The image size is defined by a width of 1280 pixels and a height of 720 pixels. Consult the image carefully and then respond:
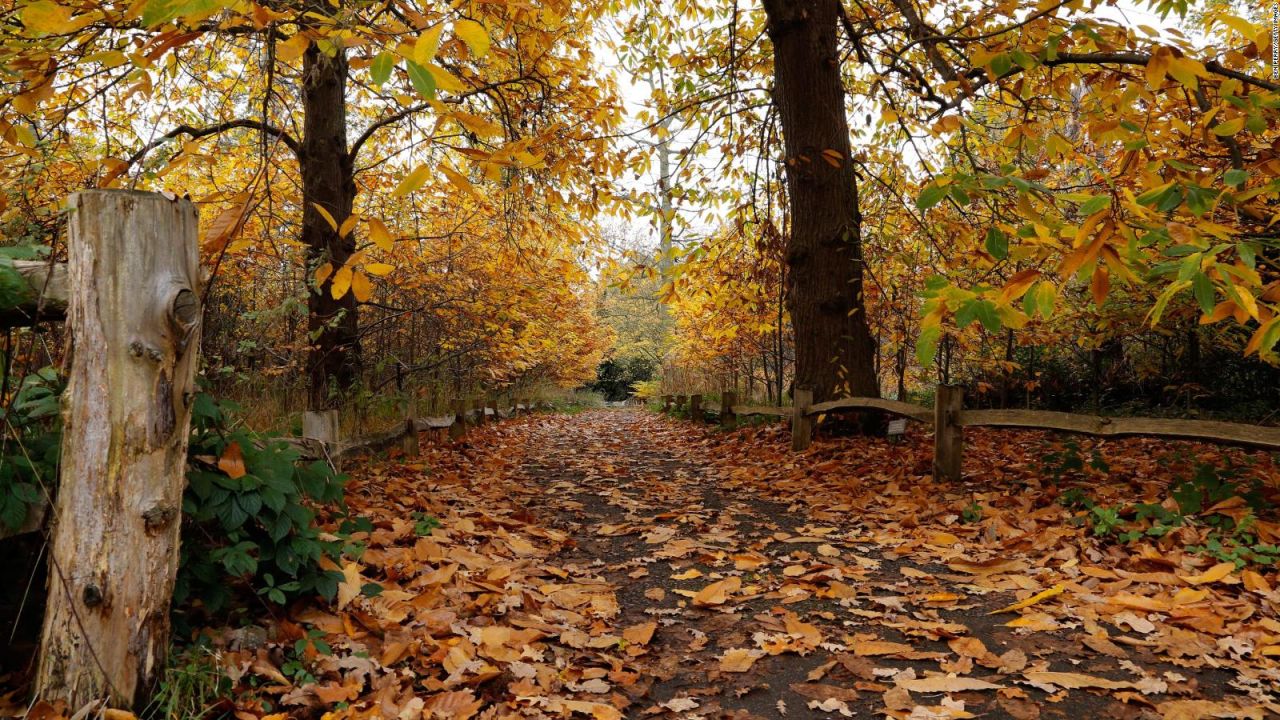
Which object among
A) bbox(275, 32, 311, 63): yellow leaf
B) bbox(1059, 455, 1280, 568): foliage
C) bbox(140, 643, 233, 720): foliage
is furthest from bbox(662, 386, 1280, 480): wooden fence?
bbox(140, 643, 233, 720): foliage

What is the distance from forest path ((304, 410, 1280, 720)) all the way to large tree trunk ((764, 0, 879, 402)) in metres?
2.11

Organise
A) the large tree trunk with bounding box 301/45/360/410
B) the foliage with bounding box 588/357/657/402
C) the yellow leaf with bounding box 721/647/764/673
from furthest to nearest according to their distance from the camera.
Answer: the foliage with bounding box 588/357/657/402 → the large tree trunk with bounding box 301/45/360/410 → the yellow leaf with bounding box 721/647/764/673

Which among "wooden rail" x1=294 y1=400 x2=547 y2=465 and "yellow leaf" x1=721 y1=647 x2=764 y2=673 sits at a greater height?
"wooden rail" x1=294 y1=400 x2=547 y2=465

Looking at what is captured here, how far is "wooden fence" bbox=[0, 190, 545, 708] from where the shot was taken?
6.36 ft

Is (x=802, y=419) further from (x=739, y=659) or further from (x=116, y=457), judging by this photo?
(x=116, y=457)

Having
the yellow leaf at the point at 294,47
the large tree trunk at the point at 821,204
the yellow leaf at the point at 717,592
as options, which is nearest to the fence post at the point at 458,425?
the large tree trunk at the point at 821,204

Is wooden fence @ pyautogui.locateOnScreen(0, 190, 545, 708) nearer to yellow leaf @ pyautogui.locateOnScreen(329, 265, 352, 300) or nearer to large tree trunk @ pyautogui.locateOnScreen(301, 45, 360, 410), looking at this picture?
yellow leaf @ pyautogui.locateOnScreen(329, 265, 352, 300)

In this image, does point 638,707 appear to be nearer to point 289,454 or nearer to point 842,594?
point 842,594

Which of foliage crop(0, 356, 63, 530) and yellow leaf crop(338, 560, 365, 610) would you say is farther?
yellow leaf crop(338, 560, 365, 610)

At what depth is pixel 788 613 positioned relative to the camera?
121 inches

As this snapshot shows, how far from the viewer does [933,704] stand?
228cm

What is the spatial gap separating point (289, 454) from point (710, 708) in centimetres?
192

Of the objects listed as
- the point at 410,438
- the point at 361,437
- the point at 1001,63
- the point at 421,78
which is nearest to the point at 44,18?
the point at 421,78

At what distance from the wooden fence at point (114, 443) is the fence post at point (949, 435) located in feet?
16.4
